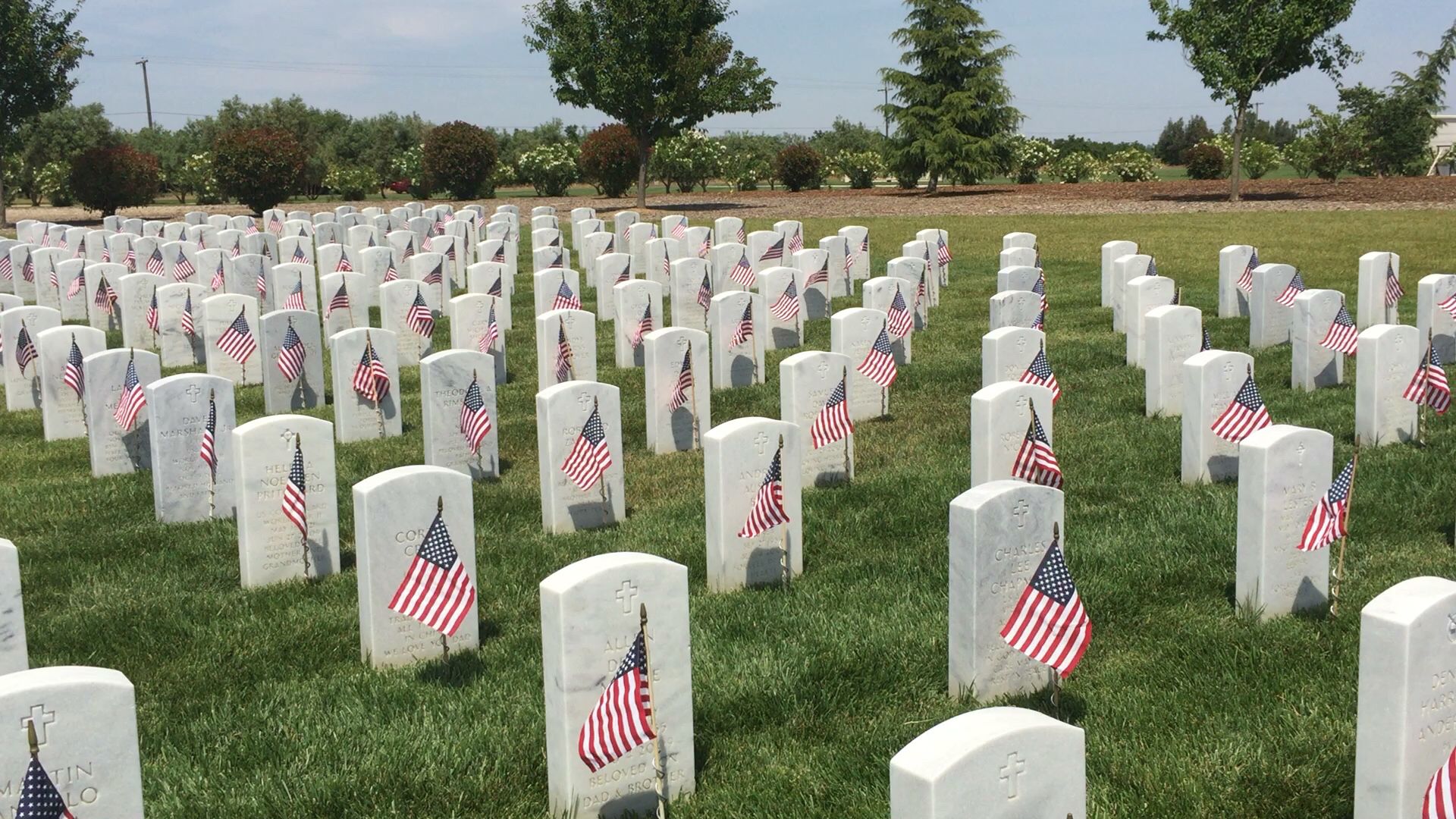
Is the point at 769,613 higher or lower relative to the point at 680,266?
lower

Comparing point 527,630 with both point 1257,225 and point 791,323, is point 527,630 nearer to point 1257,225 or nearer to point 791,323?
point 791,323

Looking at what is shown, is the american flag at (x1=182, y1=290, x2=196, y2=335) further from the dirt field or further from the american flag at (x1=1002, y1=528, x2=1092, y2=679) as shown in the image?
the dirt field

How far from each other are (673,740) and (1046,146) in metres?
53.4

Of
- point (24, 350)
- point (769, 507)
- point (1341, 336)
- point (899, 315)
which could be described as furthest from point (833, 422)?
point (24, 350)

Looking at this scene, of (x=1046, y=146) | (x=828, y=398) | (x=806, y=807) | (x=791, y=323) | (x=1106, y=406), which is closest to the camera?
(x=806, y=807)

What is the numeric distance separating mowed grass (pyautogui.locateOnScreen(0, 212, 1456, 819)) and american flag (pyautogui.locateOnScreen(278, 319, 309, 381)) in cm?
164

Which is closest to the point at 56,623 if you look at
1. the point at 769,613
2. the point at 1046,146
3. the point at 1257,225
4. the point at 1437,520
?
the point at 769,613

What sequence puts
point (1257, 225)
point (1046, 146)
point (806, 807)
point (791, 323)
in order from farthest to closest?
point (1046, 146) → point (1257, 225) → point (791, 323) → point (806, 807)

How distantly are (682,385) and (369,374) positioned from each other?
8.80ft

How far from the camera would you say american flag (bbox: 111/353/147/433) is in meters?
9.89

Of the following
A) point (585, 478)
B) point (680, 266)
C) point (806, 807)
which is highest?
point (680, 266)

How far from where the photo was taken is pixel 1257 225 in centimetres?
2755

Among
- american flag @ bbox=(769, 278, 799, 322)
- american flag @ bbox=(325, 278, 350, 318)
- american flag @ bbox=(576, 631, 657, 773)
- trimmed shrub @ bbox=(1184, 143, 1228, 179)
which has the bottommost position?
american flag @ bbox=(576, 631, 657, 773)

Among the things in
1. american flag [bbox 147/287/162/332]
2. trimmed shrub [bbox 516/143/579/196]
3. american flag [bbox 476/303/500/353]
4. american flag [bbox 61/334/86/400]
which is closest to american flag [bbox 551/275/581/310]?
american flag [bbox 476/303/500/353]
